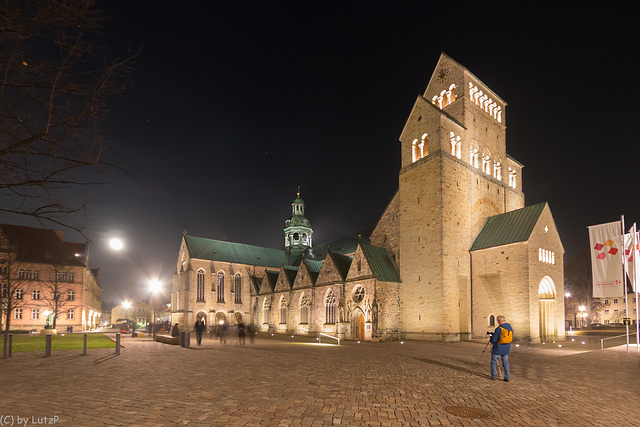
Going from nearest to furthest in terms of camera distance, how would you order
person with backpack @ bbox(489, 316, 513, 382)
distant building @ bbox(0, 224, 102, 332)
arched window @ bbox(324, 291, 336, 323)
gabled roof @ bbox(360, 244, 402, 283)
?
person with backpack @ bbox(489, 316, 513, 382)
gabled roof @ bbox(360, 244, 402, 283)
arched window @ bbox(324, 291, 336, 323)
distant building @ bbox(0, 224, 102, 332)

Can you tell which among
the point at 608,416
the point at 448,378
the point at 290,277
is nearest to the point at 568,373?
the point at 448,378

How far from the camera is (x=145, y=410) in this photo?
8195mm

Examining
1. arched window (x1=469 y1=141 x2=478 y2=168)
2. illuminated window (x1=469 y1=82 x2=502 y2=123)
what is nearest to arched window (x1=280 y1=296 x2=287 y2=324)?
arched window (x1=469 y1=141 x2=478 y2=168)

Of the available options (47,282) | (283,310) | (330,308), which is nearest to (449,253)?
(330,308)

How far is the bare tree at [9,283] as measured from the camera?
129 feet

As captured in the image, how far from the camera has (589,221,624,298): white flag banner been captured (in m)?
24.8

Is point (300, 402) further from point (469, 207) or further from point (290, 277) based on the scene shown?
point (290, 277)

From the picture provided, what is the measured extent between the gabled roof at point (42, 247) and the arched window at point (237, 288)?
2411 centimetres

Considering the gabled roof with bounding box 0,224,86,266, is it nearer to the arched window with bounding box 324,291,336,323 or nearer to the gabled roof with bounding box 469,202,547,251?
the arched window with bounding box 324,291,336,323

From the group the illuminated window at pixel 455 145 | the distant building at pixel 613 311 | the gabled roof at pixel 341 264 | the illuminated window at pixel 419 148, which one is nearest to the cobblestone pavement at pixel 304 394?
the gabled roof at pixel 341 264

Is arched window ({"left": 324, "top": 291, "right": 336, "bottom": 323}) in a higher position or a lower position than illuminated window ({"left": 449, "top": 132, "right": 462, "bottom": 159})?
lower

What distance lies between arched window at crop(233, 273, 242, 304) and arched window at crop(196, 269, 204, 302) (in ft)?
16.1

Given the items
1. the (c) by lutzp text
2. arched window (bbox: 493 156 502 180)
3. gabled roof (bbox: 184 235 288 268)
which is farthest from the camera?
gabled roof (bbox: 184 235 288 268)

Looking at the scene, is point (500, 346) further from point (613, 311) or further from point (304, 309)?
point (613, 311)
